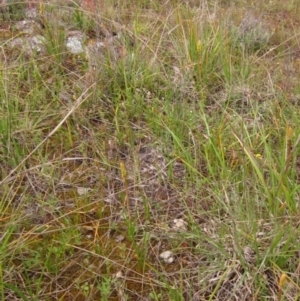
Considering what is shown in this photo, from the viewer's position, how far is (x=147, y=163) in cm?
187

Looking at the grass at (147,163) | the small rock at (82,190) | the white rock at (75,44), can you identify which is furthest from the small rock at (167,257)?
the white rock at (75,44)

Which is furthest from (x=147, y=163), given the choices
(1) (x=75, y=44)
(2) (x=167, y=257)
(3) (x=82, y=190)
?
(1) (x=75, y=44)

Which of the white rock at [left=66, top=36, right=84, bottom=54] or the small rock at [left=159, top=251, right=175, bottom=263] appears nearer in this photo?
the small rock at [left=159, top=251, right=175, bottom=263]

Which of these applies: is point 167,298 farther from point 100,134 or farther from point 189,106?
point 189,106

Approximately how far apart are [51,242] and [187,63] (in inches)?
47.9

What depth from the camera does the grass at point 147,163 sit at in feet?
4.54

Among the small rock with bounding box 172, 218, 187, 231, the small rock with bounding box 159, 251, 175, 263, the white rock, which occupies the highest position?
the white rock

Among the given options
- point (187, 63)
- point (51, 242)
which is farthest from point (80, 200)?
point (187, 63)

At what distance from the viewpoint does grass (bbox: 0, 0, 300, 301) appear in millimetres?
1383

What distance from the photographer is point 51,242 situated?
1512 millimetres

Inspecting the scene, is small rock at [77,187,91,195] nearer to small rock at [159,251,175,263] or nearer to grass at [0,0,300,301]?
grass at [0,0,300,301]

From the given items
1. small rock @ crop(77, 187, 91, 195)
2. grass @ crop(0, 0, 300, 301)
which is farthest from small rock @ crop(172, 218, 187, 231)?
small rock @ crop(77, 187, 91, 195)

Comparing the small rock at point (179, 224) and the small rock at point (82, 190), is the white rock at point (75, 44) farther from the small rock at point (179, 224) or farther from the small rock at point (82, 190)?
the small rock at point (179, 224)

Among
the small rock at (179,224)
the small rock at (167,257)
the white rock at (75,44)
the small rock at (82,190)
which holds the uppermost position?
the white rock at (75,44)
